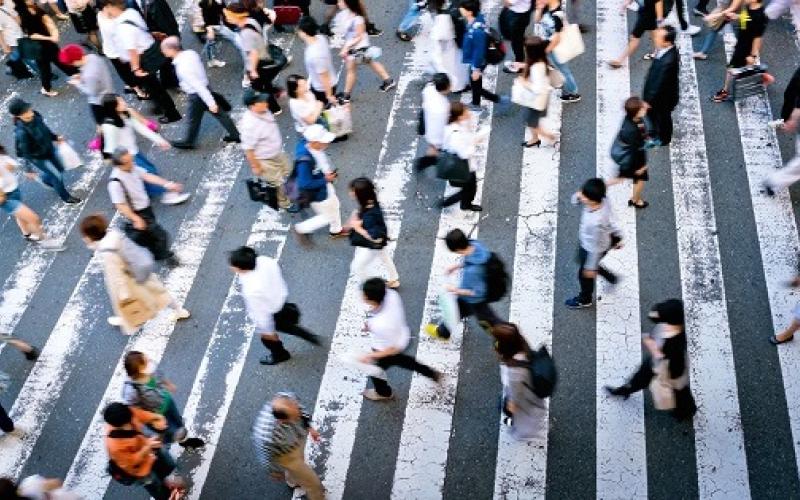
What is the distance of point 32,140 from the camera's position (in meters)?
9.28

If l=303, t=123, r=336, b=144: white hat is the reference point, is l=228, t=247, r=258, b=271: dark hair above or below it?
below

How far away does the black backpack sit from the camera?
7137mm

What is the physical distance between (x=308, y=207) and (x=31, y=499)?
461cm

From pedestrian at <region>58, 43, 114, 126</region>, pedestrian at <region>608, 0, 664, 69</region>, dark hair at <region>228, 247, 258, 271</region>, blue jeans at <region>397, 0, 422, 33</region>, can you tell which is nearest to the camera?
dark hair at <region>228, 247, 258, 271</region>

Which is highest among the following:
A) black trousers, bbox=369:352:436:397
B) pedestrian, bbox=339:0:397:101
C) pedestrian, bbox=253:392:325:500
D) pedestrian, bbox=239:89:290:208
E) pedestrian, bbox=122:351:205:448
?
pedestrian, bbox=339:0:397:101

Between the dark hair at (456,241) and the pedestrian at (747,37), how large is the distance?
5624 mm

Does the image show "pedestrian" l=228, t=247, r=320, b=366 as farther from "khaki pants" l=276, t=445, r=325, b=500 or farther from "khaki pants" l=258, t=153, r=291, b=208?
"khaki pants" l=258, t=153, r=291, b=208

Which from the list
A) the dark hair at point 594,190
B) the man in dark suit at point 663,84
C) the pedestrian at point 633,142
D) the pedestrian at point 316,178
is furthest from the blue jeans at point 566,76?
the dark hair at point 594,190

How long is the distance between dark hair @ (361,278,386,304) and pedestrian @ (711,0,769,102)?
6.56 meters

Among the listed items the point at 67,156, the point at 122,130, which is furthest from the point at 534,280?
the point at 67,156

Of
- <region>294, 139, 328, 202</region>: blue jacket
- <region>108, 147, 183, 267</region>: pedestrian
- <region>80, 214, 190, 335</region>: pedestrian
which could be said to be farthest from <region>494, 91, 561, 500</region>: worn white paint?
<region>108, 147, 183, 267</region>: pedestrian

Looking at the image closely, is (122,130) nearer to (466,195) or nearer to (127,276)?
(127,276)

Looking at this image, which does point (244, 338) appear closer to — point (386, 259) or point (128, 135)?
point (386, 259)

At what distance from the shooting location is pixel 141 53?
34.9 ft
